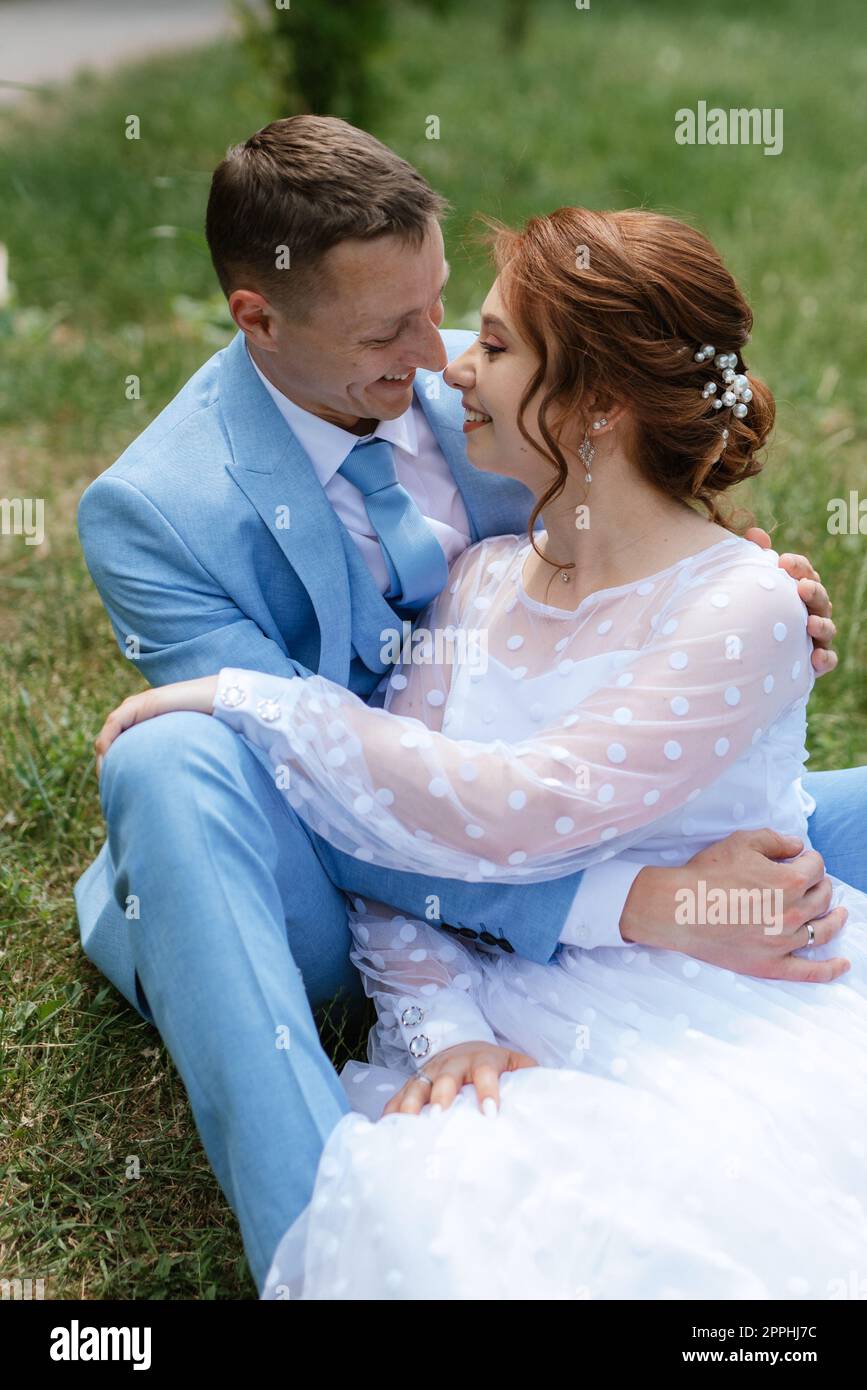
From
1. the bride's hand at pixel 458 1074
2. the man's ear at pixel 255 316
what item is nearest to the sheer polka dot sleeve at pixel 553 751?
the bride's hand at pixel 458 1074

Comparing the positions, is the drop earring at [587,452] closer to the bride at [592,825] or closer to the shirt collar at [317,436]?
the bride at [592,825]

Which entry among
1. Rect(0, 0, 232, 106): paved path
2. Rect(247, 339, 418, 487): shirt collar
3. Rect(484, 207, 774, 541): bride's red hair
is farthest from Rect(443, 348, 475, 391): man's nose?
Rect(0, 0, 232, 106): paved path

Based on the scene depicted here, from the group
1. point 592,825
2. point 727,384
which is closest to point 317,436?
point 727,384

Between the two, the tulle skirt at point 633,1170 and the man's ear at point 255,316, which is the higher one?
the man's ear at point 255,316

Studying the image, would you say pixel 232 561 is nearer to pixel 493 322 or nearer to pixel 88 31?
pixel 493 322

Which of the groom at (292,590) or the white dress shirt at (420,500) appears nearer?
the groom at (292,590)

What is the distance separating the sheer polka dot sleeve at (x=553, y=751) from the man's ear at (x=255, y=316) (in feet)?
2.16

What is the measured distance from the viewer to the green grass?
261 cm

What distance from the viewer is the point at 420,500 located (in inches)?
112

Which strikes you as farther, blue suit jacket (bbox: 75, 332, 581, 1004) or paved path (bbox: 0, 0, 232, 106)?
paved path (bbox: 0, 0, 232, 106)

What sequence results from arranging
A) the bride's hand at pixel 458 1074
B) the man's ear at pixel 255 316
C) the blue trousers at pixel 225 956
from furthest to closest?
the man's ear at pixel 255 316
the bride's hand at pixel 458 1074
the blue trousers at pixel 225 956

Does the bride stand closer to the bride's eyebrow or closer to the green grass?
the bride's eyebrow

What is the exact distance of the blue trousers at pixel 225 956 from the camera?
206 centimetres

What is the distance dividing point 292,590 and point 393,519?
23 cm
